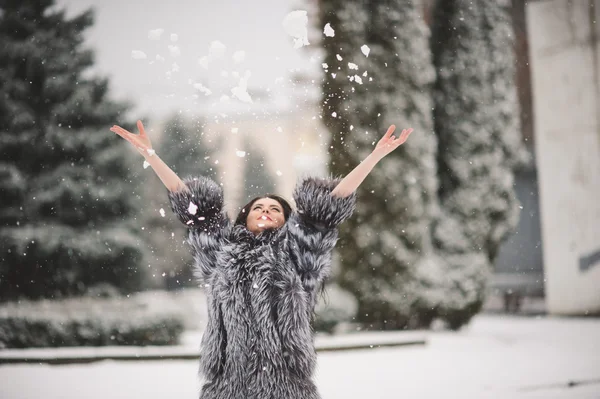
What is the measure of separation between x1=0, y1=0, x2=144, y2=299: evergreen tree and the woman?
187 inches

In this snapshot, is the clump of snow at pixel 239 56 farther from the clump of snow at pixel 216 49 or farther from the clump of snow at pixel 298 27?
the clump of snow at pixel 298 27

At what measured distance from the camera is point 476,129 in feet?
20.4

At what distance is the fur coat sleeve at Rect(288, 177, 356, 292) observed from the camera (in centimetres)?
159

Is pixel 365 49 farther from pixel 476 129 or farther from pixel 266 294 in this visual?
pixel 266 294

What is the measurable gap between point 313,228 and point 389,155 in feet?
14.3

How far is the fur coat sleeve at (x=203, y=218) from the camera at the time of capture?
1.66 m

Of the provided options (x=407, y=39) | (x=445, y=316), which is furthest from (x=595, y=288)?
(x=407, y=39)

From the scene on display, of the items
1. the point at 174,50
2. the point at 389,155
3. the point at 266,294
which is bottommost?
the point at 266,294

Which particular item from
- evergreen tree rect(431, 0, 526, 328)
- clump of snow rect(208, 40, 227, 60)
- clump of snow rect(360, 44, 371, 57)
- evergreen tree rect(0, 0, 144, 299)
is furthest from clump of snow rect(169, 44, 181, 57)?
evergreen tree rect(431, 0, 526, 328)

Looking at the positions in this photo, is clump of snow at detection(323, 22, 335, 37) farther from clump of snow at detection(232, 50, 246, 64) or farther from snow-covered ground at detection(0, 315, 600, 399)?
snow-covered ground at detection(0, 315, 600, 399)

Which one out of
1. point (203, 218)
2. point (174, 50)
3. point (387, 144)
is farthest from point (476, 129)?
point (203, 218)

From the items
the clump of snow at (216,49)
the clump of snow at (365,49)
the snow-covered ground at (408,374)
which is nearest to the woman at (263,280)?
the snow-covered ground at (408,374)

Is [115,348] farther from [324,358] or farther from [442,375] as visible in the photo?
[442,375]

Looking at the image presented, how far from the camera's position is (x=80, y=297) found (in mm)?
5926
